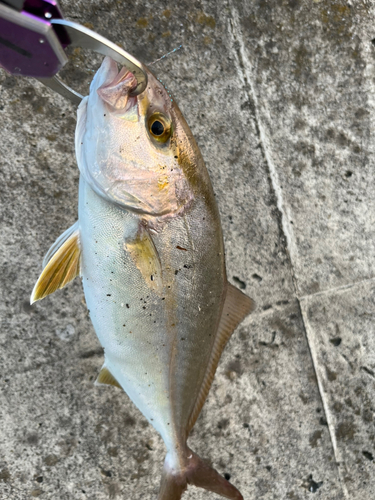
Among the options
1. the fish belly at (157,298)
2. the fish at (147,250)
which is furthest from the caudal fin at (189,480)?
Result: the fish belly at (157,298)

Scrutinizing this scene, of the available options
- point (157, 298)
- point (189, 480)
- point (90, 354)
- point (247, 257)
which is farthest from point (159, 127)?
point (189, 480)

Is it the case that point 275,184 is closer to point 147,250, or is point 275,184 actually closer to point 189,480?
point 147,250

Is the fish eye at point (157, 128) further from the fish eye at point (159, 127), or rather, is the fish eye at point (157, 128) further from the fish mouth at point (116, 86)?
the fish mouth at point (116, 86)

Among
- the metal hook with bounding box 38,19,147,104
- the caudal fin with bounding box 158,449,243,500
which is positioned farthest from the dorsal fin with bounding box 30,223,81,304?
the caudal fin with bounding box 158,449,243,500

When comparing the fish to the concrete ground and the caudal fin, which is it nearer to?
the caudal fin

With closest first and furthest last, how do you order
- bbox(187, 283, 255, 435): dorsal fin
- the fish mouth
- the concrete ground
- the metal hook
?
1. the metal hook
2. the fish mouth
3. bbox(187, 283, 255, 435): dorsal fin
4. the concrete ground

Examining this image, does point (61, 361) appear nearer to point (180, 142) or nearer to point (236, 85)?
point (180, 142)

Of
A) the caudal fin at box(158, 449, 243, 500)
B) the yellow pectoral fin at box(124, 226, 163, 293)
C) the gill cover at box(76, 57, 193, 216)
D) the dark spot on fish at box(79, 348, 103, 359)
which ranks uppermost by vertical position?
the gill cover at box(76, 57, 193, 216)

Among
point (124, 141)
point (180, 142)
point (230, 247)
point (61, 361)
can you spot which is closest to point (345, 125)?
point (230, 247)
